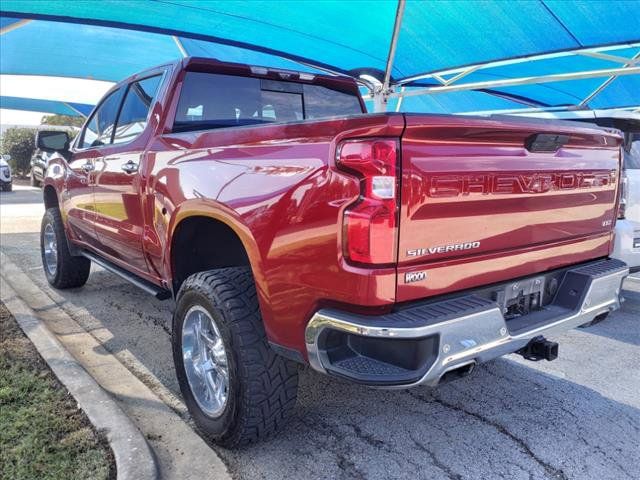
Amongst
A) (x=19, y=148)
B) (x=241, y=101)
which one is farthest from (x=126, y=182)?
(x=19, y=148)

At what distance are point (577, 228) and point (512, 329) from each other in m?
0.83

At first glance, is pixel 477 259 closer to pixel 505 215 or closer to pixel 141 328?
pixel 505 215

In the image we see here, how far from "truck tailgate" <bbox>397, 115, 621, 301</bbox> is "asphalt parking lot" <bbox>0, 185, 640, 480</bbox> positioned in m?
0.95

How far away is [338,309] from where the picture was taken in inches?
81.7

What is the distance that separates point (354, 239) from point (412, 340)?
421mm

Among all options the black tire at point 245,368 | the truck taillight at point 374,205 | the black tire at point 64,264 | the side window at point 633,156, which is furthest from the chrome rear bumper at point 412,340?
the black tire at point 64,264

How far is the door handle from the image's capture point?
350 cm

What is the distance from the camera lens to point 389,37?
7.93 metres

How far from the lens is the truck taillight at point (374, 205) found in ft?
6.36

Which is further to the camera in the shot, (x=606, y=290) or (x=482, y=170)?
(x=606, y=290)

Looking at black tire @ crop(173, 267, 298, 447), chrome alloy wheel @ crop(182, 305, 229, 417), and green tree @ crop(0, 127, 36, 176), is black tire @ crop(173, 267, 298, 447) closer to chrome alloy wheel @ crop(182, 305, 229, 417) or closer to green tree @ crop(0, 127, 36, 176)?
chrome alloy wheel @ crop(182, 305, 229, 417)

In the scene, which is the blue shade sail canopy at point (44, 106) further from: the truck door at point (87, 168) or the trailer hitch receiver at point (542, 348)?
the trailer hitch receiver at point (542, 348)

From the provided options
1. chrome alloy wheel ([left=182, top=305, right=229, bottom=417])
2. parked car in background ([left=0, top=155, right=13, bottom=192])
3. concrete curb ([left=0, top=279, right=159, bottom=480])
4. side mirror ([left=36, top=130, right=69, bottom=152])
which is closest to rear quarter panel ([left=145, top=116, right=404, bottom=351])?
chrome alloy wheel ([left=182, top=305, right=229, bottom=417])

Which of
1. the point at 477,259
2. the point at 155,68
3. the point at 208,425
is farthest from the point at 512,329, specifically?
the point at 155,68
